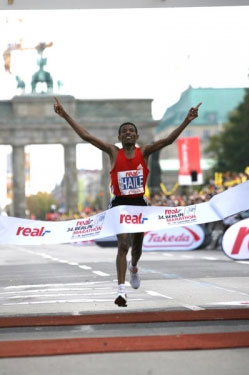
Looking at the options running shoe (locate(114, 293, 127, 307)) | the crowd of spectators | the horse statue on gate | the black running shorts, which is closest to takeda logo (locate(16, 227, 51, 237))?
the black running shorts

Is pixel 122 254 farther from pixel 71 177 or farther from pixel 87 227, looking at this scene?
pixel 71 177

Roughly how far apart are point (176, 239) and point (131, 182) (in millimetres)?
22780

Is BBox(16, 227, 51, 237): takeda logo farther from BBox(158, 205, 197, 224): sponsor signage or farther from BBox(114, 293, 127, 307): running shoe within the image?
BBox(158, 205, 197, 224): sponsor signage

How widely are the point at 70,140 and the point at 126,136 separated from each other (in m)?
95.4

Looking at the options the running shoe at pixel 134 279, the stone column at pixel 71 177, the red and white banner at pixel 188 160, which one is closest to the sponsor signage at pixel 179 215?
the running shoe at pixel 134 279

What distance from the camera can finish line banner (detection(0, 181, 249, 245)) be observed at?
10.3m

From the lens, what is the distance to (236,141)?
79.5 m

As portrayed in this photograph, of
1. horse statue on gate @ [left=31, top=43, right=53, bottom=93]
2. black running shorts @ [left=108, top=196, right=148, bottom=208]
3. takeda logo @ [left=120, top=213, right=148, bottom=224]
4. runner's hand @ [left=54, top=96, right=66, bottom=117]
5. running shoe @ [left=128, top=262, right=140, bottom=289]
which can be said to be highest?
horse statue on gate @ [left=31, top=43, right=53, bottom=93]

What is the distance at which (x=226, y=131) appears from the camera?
82.9m

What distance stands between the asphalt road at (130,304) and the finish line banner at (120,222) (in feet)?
2.39

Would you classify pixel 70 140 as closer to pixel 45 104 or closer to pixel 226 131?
pixel 45 104

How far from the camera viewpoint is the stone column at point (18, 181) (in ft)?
348

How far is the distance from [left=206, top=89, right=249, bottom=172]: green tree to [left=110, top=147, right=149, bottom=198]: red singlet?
65.2m

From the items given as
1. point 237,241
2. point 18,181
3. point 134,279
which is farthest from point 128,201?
point 18,181
